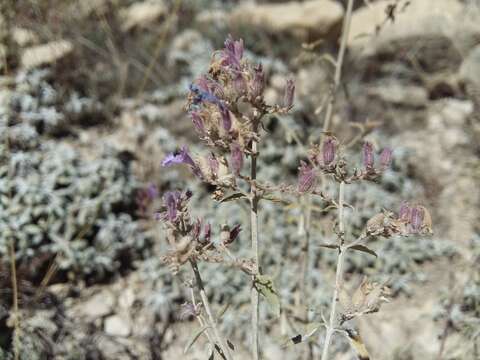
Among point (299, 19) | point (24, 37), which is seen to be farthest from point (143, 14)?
point (299, 19)

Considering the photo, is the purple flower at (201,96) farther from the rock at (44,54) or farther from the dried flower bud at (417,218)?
the rock at (44,54)

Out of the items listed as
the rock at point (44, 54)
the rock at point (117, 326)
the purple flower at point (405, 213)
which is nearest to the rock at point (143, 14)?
the rock at point (44, 54)

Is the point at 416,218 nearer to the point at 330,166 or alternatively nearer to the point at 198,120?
the point at 330,166

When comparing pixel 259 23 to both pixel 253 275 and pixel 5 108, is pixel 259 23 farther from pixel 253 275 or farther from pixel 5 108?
pixel 253 275

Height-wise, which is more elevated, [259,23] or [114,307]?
[259,23]

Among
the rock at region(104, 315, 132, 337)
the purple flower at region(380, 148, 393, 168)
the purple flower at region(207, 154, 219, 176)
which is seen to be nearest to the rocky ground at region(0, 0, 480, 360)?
the rock at region(104, 315, 132, 337)

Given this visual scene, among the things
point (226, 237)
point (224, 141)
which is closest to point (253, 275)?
point (226, 237)

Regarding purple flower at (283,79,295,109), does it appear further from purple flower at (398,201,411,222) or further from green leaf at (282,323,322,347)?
green leaf at (282,323,322,347)
